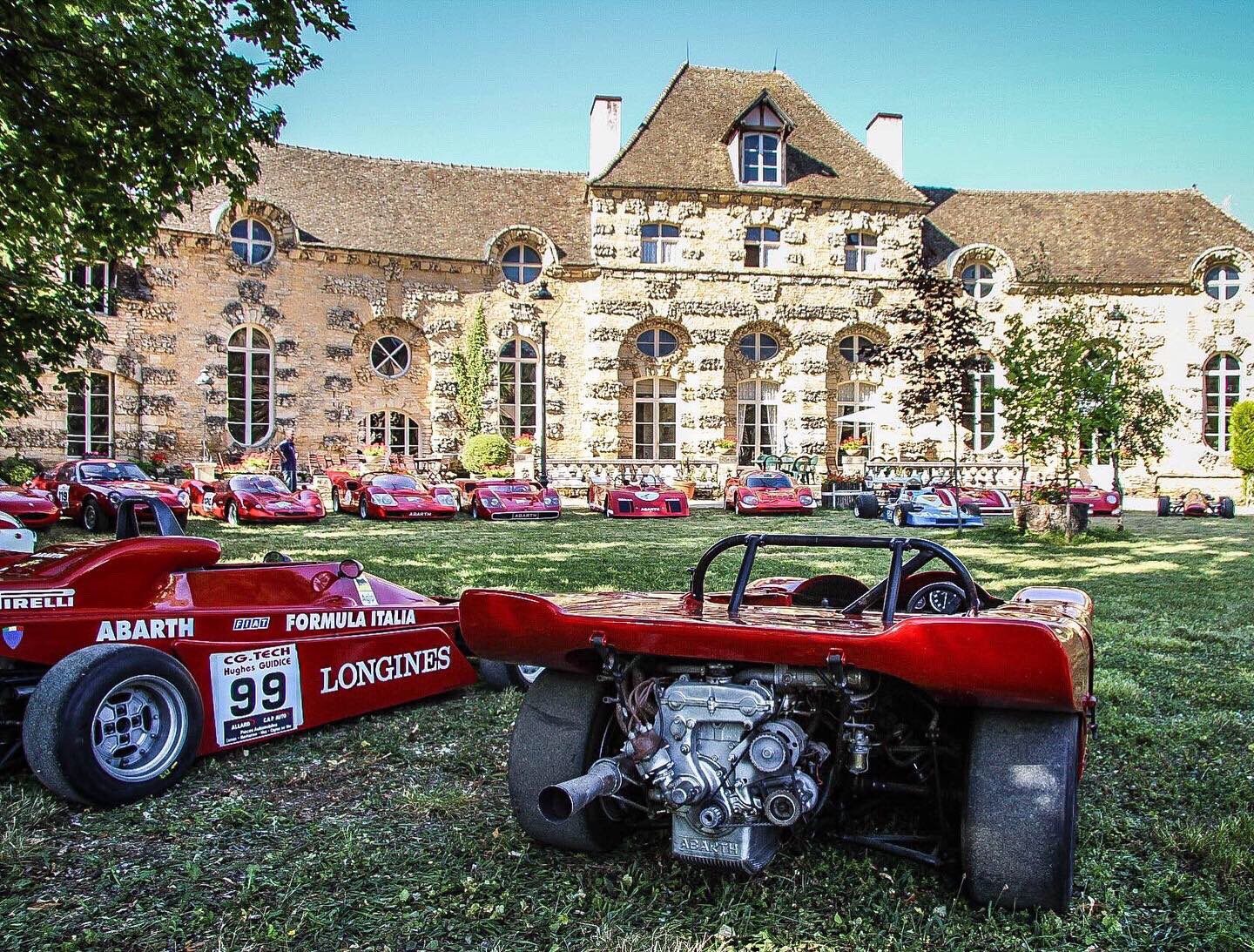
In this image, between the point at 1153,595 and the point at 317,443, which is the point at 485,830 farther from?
the point at 317,443

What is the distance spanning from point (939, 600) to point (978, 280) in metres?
30.9

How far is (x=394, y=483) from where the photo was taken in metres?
21.2

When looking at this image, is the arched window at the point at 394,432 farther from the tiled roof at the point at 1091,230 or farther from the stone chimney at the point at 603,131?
the tiled roof at the point at 1091,230

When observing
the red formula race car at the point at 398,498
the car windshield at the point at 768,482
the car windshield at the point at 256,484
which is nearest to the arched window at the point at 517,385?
the red formula race car at the point at 398,498

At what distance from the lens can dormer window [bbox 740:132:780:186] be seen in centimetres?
3055

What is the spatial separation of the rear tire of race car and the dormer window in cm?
2969

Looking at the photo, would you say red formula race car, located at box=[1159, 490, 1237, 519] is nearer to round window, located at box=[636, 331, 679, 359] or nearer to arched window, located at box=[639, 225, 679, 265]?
round window, located at box=[636, 331, 679, 359]

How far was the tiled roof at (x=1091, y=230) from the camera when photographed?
31766 mm

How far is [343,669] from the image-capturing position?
495cm

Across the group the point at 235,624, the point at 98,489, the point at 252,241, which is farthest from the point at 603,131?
the point at 235,624

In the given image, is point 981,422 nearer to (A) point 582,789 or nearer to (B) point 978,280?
(B) point 978,280

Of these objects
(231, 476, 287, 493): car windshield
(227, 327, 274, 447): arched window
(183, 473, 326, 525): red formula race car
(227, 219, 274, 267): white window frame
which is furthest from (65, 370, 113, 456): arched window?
(231, 476, 287, 493): car windshield

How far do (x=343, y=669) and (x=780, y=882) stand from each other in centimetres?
277

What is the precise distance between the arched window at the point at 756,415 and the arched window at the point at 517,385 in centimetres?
692
